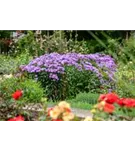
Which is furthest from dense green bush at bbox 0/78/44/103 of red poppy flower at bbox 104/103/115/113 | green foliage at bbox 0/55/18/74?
red poppy flower at bbox 104/103/115/113

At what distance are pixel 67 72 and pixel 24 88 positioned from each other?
1084mm

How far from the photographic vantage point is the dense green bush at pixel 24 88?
20.3 feet

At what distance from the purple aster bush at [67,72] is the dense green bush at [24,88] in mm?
440

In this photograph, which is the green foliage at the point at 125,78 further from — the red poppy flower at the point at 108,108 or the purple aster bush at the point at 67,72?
the red poppy flower at the point at 108,108

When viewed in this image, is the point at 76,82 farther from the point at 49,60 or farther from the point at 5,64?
the point at 5,64

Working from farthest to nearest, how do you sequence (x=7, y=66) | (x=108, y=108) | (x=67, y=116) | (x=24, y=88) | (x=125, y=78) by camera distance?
(x=7, y=66) < (x=125, y=78) < (x=24, y=88) < (x=108, y=108) < (x=67, y=116)

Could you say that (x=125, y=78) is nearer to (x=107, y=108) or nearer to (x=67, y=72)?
(x=67, y=72)

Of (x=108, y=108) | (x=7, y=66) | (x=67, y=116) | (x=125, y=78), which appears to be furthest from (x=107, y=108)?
(x=7, y=66)

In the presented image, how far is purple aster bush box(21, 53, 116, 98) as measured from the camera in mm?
7250

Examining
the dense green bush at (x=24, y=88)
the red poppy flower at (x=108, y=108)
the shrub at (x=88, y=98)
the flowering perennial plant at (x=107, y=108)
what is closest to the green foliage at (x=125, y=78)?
the shrub at (x=88, y=98)

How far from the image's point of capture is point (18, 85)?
6613 millimetres

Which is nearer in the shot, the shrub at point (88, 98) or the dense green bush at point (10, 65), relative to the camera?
the shrub at point (88, 98)

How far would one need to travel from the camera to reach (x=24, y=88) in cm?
650
